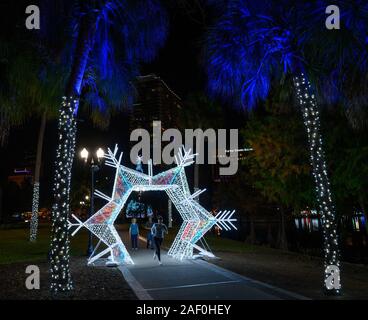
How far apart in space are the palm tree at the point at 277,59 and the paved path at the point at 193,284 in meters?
1.51

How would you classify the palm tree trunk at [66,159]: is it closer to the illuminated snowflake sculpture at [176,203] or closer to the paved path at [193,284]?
the paved path at [193,284]

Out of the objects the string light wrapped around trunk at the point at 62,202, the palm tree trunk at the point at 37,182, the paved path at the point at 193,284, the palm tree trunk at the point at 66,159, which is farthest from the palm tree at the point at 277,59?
the palm tree trunk at the point at 37,182

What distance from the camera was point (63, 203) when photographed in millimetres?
9047

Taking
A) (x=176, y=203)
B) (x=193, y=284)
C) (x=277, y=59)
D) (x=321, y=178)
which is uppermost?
(x=277, y=59)

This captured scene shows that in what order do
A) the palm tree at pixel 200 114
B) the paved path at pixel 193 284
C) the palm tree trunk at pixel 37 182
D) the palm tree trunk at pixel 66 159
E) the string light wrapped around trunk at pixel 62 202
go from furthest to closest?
the palm tree at pixel 200 114
the palm tree trunk at pixel 37 182
the palm tree trunk at pixel 66 159
the string light wrapped around trunk at pixel 62 202
the paved path at pixel 193 284

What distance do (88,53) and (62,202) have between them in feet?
11.4

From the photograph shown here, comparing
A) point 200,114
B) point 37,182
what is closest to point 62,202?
point 37,182

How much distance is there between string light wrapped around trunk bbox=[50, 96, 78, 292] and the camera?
8.78m

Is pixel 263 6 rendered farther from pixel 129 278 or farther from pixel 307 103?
pixel 129 278

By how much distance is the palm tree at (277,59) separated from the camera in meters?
8.78

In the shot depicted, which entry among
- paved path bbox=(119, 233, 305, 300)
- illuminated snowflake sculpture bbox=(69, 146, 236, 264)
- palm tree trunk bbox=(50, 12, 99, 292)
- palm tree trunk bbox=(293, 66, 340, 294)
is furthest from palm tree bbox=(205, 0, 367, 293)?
illuminated snowflake sculpture bbox=(69, 146, 236, 264)

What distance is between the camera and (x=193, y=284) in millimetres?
9617

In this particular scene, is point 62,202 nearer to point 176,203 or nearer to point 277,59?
point 277,59

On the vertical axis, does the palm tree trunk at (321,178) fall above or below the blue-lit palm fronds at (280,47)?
below
